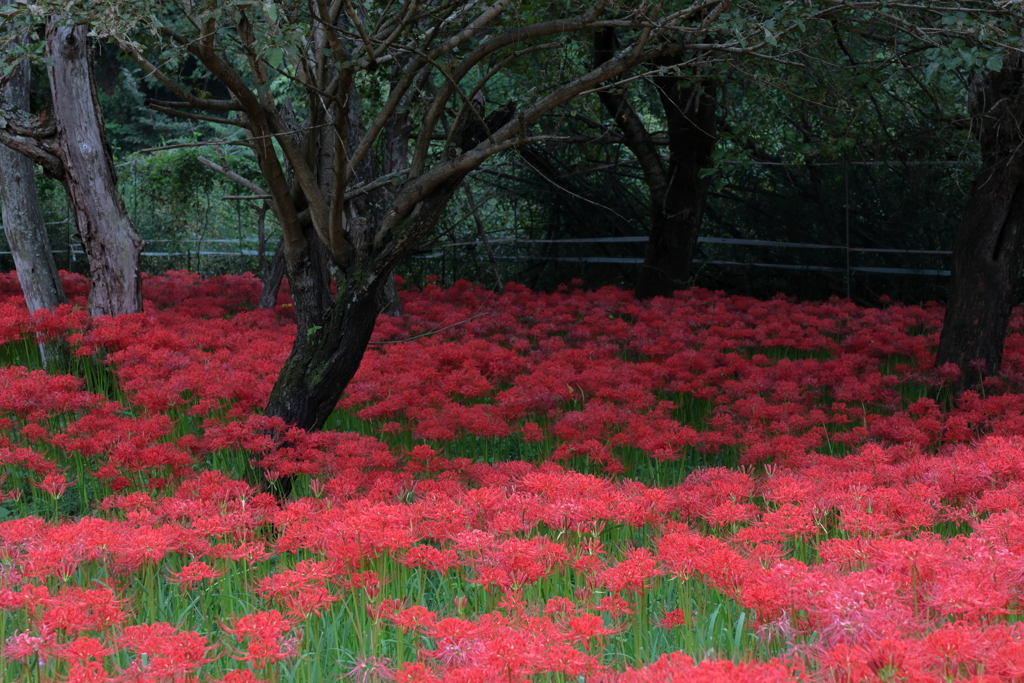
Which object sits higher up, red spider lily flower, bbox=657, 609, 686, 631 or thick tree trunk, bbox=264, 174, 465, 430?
thick tree trunk, bbox=264, 174, 465, 430

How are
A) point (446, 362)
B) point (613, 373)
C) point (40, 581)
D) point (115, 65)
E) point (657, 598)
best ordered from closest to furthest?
point (40, 581) < point (657, 598) < point (613, 373) < point (446, 362) < point (115, 65)

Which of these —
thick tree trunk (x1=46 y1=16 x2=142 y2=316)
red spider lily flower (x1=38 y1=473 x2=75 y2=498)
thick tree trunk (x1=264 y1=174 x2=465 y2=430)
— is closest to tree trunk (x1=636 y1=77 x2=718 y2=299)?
thick tree trunk (x1=46 y1=16 x2=142 y2=316)

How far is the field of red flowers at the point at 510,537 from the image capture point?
2088 mm

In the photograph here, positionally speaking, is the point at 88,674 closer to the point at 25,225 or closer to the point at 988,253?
the point at 988,253

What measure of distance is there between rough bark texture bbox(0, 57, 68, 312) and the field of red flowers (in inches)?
96.2

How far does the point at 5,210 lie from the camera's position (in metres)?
8.20

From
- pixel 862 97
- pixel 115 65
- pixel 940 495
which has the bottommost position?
pixel 940 495

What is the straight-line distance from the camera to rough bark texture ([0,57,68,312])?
26.1 ft

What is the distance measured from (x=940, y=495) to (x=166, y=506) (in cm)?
260

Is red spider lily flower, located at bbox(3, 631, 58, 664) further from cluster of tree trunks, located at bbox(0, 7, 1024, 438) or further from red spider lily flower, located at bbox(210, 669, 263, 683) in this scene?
cluster of tree trunks, located at bbox(0, 7, 1024, 438)

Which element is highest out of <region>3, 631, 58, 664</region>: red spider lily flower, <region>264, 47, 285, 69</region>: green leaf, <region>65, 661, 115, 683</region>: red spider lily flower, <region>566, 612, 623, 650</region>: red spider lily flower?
<region>264, 47, 285, 69</region>: green leaf

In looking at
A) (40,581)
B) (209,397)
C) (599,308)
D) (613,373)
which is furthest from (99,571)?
(599,308)

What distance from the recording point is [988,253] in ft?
20.1

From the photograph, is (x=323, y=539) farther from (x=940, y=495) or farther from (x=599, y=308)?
(x=599, y=308)
